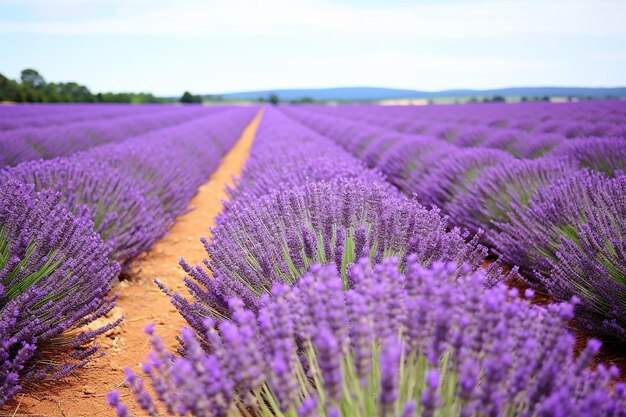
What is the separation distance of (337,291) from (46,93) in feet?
119

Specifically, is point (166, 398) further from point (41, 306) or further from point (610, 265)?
point (610, 265)

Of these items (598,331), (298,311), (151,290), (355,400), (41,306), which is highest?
(298,311)

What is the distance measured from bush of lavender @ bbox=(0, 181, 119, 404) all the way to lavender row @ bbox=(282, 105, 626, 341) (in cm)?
223

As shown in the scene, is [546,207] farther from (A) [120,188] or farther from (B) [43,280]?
(A) [120,188]

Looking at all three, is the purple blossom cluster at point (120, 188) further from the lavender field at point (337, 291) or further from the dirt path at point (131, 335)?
the dirt path at point (131, 335)

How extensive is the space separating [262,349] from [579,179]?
2.58m

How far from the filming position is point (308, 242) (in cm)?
181

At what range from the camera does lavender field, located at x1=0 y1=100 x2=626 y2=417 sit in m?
0.93

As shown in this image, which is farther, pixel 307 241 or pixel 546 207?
pixel 546 207

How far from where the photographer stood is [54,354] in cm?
224

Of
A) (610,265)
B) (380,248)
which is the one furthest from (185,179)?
(610,265)

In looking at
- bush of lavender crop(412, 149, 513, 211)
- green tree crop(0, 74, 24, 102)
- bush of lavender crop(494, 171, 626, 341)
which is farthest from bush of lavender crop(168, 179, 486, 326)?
green tree crop(0, 74, 24, 102)

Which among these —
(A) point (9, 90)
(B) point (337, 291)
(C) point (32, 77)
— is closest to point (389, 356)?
(B) point (337, 291)

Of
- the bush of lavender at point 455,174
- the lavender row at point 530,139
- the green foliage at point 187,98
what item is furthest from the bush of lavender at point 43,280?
the green foliage at point 187,98
